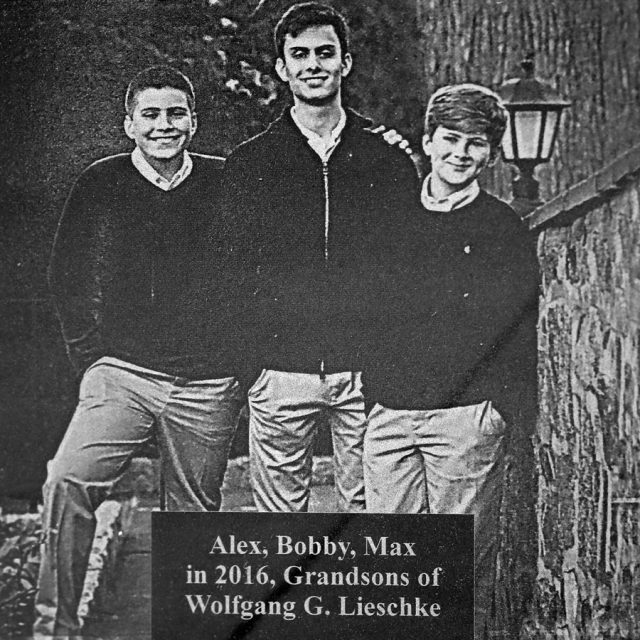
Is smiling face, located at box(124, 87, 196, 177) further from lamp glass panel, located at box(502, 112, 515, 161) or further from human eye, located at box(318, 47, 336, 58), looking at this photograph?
lamp glass panel, located at box(502, 112, 515, 161)

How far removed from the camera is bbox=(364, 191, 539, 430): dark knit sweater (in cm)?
232

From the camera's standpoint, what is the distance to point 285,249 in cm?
237

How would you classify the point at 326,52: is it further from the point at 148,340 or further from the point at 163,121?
the point at 148,340

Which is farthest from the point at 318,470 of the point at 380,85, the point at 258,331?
the point at 380,85

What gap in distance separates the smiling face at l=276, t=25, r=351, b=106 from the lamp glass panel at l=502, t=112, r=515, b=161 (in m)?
0.48

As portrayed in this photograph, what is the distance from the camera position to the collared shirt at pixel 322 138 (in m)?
2.37

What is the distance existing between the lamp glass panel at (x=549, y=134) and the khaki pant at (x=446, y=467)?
0.73 m

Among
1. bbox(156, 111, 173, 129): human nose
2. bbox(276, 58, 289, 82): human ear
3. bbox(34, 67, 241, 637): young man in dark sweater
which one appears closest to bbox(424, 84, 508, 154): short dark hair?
bbox(276, 58, 289, 82): human ear

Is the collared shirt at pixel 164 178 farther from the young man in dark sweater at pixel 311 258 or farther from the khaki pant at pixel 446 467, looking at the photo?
the khaki pant at pixel 446 467

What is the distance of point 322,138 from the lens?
2.37m

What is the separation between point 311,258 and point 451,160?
49 cm

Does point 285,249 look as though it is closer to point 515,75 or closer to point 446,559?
point 515,75
